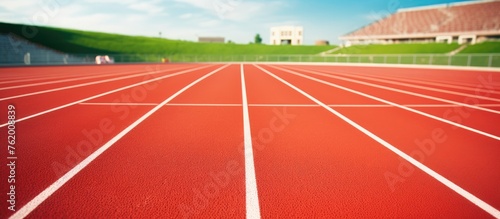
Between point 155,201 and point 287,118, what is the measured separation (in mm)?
3684

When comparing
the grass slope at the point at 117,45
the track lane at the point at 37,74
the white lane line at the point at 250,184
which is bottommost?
the white lane line at the point at 250,184

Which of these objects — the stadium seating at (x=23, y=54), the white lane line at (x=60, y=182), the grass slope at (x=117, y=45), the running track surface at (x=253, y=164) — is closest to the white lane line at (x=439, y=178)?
the running track surface at (x=253, y=164)

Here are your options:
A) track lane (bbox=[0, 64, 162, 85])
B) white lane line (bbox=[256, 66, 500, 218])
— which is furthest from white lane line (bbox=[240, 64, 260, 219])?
track lane (bbox=[0, 64, 162, 85])

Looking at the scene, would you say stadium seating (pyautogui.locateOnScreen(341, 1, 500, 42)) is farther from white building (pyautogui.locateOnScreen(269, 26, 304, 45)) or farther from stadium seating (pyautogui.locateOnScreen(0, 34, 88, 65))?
stadium seating (pyautogui.locateOnScreen(0, 34, 88, 65))

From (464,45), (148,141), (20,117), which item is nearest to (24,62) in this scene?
(20,117)

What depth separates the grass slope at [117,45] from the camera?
177 feet

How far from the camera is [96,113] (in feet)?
19.9

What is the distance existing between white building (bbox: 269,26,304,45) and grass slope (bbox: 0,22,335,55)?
34027 mm

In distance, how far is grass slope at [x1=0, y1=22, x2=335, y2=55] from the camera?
54094 mm

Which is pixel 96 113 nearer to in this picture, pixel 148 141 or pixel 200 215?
pixel 148 141

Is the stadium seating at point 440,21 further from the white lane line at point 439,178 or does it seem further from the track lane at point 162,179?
the track lane at point 162,179

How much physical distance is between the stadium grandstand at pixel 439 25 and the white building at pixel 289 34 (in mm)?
37854

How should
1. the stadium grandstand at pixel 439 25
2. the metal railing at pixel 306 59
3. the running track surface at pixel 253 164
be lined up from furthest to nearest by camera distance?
the stadium grandstand at pixel 439 25 < the metal railing at pixel 306 59 < the running track surface at pixel 253 164

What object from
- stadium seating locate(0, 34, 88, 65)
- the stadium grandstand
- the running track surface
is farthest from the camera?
the stadium grandstand
